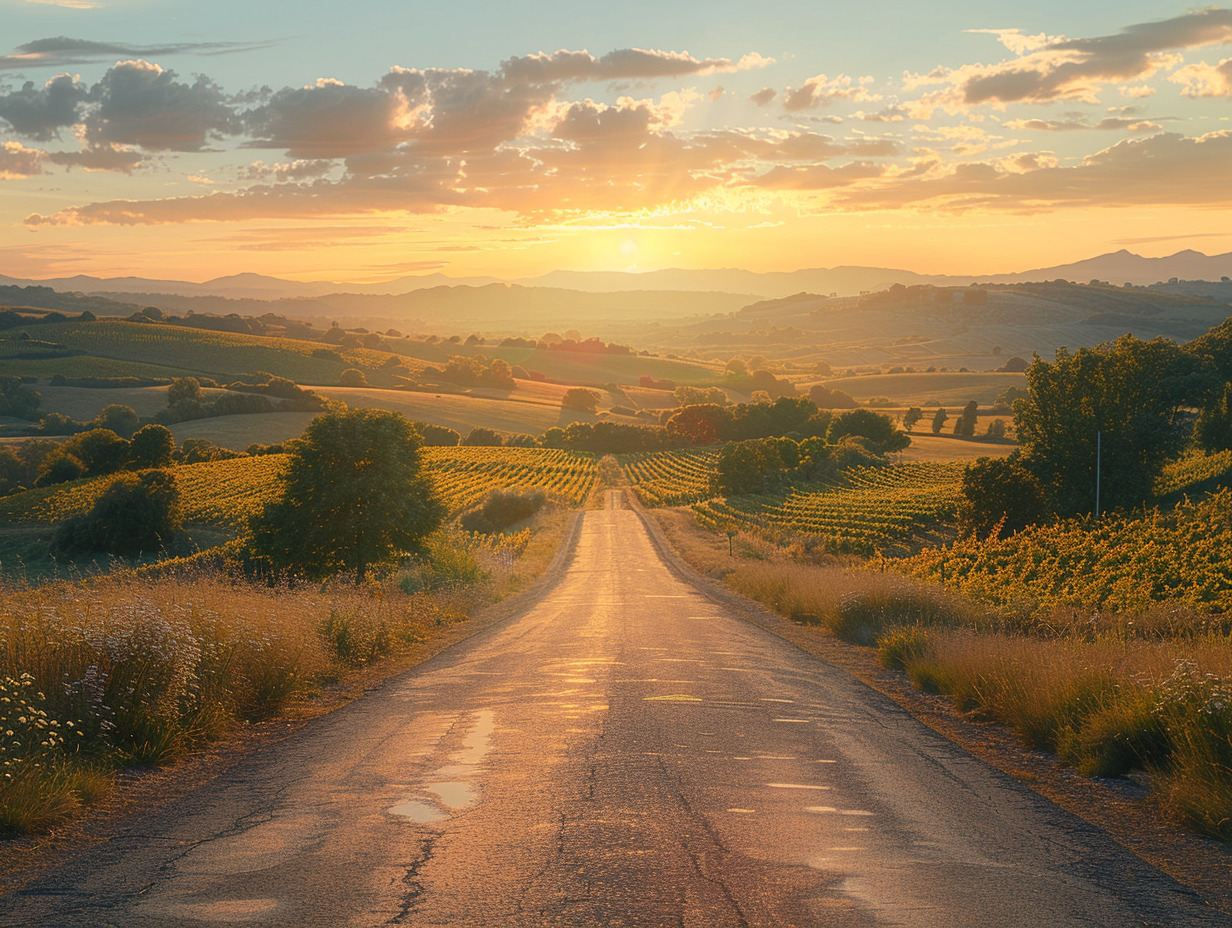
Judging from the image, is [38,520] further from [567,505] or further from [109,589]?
[109,589]

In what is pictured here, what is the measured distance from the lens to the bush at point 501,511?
66.2m

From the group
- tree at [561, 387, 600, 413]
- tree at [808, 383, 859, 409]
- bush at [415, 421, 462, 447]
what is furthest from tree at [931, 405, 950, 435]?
bush at [415, 421, 462, 447]

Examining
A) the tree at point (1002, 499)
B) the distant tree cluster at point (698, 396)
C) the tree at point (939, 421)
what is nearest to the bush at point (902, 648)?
the tree at point (1002, 499)

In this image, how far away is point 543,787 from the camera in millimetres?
7977

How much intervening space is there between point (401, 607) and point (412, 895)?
53.0ft

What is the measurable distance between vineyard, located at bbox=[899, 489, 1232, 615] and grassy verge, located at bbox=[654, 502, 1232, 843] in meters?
2.06

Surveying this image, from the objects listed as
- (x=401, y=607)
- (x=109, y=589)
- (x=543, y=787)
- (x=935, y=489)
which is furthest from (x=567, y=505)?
(x=543, y=787)

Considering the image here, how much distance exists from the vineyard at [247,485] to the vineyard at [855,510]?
17780mm

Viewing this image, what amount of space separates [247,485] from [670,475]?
46.8m

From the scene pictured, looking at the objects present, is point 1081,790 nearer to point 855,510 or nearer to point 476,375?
point 855,510

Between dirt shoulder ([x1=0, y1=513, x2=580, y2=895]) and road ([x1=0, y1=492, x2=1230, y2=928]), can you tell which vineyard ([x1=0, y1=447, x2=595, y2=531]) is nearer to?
dirt shoulder ([x1=0, y1=513, x2=580, y2=895])

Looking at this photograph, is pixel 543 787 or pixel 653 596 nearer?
pixel 543 787

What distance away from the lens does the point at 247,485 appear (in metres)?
71.4

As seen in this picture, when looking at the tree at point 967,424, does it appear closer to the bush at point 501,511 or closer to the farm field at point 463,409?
the farm field at point 463,409
